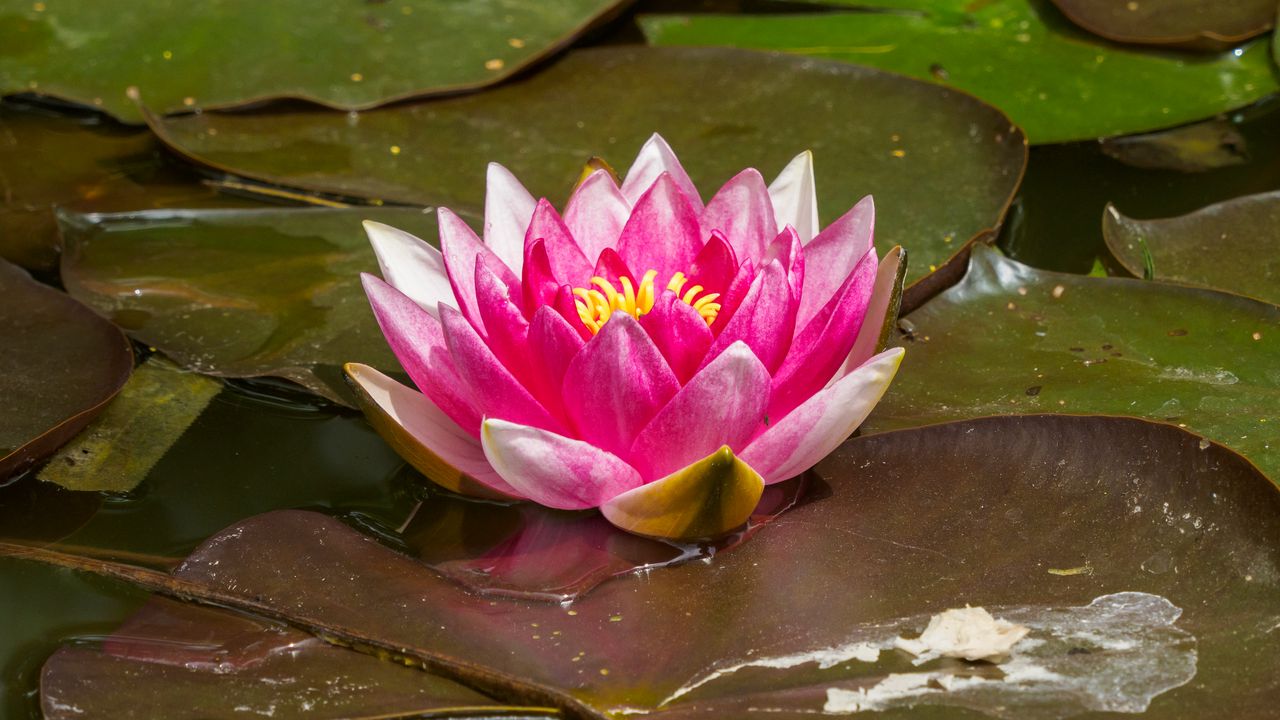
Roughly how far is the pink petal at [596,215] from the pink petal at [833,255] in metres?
0.30

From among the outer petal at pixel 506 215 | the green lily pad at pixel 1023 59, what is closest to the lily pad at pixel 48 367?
the outer petal at pixel 506 215

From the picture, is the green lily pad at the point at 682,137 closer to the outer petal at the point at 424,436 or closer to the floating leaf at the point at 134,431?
the floating leaf at the point at 134,431

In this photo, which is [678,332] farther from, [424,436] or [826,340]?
[424,436]

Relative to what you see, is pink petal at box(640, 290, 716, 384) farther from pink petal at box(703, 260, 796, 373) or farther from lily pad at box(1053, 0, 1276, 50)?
lily pad at box(1053, 0, 1276, 50)

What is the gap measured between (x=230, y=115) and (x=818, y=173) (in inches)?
60.2

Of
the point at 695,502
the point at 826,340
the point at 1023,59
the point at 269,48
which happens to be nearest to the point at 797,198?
the point at 826,340

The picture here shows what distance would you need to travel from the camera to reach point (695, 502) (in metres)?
1.40

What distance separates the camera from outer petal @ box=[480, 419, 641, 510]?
4.50 ft

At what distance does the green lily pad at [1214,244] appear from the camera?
201 cm

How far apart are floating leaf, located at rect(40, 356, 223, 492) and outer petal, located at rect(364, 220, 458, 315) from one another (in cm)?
49

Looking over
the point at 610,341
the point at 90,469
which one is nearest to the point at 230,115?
the point at 90,469

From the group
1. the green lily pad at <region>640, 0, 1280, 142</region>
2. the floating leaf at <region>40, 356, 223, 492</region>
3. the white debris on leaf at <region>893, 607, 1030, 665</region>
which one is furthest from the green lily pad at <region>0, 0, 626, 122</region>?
the white debris on leaf at <region>893, 607, 1030, 665</region>

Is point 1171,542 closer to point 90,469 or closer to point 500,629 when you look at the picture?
point 500,629

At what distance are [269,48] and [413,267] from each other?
1523 millimetres
